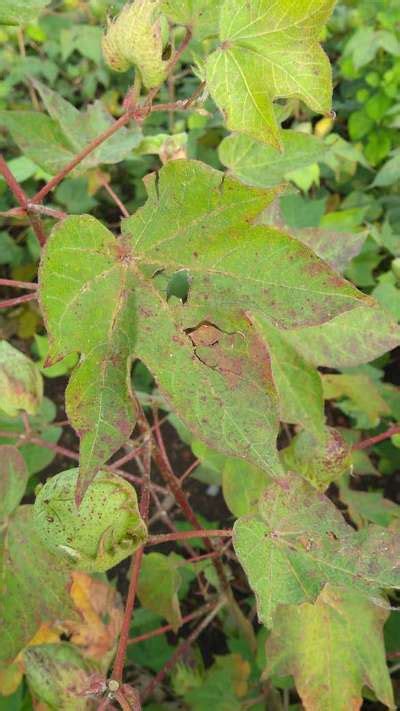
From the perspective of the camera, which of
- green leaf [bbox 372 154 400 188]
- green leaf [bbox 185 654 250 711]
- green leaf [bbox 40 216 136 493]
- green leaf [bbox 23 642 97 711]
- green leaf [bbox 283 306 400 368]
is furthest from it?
green leaf [bbox 372 154 400 188]

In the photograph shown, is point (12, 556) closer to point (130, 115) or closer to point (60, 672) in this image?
point (60, 672)

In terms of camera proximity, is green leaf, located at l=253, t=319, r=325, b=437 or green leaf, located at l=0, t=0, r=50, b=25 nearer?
green leaf, located at l=0, t=0, r=50, b=25

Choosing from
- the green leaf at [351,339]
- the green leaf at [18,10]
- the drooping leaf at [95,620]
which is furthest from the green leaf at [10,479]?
the green leaf at [18,10]

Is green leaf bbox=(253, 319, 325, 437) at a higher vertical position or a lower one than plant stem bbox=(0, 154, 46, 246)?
lower

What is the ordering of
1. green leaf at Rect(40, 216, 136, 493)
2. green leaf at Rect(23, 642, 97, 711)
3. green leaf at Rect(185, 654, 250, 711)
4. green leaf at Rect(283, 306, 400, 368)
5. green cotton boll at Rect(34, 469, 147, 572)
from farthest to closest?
green leaf at Rect(185, 654, 250, 711) < green leaf at Rect(283, 306, 400, 368) < green leaf at Rect(23, 642, 97, 711) < green cotton boll at Rect(34, 469, 147, 572) < green leaf at Rect(40, 216, 136, 493)

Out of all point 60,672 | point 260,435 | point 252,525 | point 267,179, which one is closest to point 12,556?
point 60,672

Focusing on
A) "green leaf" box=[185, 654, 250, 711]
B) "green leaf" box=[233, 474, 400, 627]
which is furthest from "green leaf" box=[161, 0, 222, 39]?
"green leaf" box=[185, 654, 250, 711]

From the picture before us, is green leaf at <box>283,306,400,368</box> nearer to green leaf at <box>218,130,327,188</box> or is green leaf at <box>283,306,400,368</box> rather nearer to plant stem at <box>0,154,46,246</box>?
green leaf at <box>218,130,327,188</box>

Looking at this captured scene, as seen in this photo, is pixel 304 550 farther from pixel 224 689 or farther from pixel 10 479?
pixel 224 689
